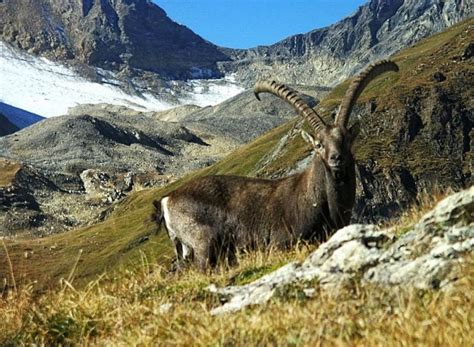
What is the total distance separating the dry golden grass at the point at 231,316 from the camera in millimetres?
5719

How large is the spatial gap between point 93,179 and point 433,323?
180162 millimetres

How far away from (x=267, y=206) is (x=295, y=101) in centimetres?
296

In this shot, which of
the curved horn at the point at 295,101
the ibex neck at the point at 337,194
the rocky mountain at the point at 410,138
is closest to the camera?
the ibex neck at the point at 337,194

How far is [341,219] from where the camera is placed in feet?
45.9

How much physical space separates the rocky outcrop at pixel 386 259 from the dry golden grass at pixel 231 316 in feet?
0.68

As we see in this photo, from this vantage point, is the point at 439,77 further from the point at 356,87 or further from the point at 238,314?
the point at 238,314

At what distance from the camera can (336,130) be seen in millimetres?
14234

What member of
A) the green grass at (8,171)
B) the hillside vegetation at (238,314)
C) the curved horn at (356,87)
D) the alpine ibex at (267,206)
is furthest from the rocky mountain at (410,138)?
the green grass at (8,171)

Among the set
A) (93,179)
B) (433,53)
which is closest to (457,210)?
(433,53)

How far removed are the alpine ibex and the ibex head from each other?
0.02 metres

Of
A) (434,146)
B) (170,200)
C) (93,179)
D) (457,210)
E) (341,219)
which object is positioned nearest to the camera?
(457,210)

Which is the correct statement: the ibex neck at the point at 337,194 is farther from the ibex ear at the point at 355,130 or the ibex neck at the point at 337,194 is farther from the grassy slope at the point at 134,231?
the grassy slope at the point at 134,231

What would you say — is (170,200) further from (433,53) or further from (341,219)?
(433,53)

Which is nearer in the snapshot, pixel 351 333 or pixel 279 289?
pixel 351 333
